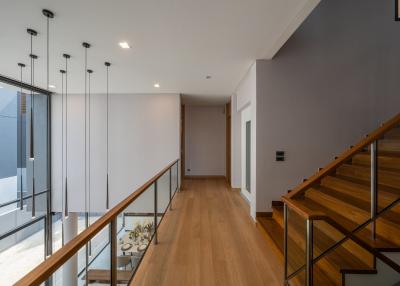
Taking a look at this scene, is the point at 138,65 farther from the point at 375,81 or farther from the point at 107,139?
the point at 375,81

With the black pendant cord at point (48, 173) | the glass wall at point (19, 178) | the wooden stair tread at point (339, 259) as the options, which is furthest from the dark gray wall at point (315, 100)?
the glass wall at point (19, 178)

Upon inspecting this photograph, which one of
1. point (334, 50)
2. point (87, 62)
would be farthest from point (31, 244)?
point (334, 50)

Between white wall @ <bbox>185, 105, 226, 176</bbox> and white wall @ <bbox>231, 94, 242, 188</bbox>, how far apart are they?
6.50 feet

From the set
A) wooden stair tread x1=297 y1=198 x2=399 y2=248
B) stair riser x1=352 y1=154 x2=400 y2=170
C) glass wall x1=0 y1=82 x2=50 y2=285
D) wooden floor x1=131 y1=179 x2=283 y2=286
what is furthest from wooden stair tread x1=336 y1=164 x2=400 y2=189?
glass wall x1=0 y1=82 x2=50 y2=285

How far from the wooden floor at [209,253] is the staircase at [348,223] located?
252 millimetres

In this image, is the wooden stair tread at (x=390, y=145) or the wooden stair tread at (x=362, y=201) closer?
the wooden stair tread at (x=362, y=201)

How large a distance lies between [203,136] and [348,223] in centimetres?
643

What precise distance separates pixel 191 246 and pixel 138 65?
11.1ft

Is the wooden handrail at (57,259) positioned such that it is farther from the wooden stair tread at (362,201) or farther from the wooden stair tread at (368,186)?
the wooden stair tread at (368,186)

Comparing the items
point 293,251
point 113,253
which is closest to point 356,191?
point 293,251

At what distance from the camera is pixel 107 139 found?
650 centimetres

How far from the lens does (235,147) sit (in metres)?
6.57

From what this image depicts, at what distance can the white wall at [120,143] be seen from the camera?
6453mm

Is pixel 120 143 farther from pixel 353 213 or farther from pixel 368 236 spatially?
pixel 368 236
